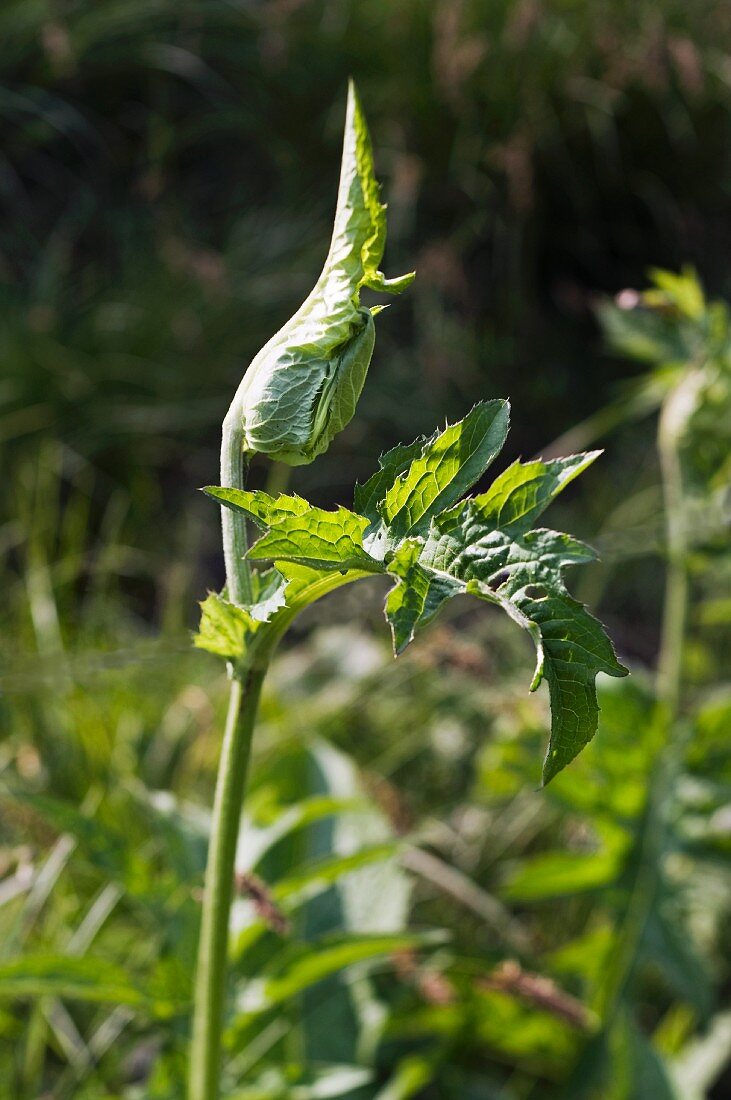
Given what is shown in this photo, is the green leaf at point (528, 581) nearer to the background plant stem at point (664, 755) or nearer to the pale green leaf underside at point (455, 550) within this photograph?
the pale green leaf underside at point (455, 550)

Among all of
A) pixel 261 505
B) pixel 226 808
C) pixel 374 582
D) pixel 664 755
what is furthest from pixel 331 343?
pixel 374 582

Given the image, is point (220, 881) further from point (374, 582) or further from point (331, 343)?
point (374, 582)

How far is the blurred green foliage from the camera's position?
127cm

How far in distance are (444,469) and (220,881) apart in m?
0.31

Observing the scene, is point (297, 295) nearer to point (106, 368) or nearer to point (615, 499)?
point (106, 368)

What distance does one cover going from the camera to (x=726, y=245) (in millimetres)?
3996

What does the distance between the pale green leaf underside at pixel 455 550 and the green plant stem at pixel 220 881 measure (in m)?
0.06

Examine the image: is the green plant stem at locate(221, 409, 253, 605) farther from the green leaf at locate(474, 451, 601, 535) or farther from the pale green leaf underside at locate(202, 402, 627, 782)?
the green leaf at locate(474, 451, 601, 535)

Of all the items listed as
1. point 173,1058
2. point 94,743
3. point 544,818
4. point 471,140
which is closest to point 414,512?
point 173,1058

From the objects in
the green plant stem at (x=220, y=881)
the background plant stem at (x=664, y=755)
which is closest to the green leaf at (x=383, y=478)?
the green plant stem at (x=220, y=881)

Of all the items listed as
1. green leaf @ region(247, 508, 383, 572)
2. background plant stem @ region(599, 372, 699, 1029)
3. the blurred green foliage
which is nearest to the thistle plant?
green leaf @ region(247, 508, 383, 572)

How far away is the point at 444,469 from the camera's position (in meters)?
0.60

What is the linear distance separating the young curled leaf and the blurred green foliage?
0.48m

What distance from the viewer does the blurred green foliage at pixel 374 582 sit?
1274mm
